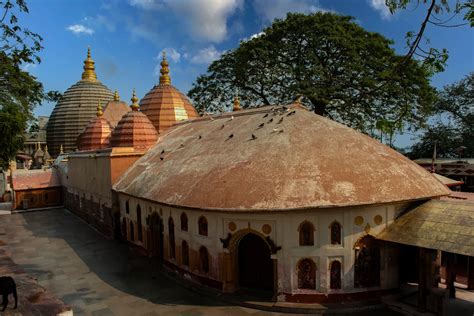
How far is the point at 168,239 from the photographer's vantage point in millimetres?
16031

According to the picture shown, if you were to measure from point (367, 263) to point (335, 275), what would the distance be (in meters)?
1.15

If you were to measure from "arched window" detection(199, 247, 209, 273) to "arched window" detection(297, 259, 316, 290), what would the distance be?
137 inches

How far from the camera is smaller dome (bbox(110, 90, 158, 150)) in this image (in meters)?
23.4

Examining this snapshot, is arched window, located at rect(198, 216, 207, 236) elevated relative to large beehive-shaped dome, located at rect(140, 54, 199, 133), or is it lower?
lower

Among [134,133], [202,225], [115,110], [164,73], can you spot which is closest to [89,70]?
[115,110]

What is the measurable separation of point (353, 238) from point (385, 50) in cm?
2115

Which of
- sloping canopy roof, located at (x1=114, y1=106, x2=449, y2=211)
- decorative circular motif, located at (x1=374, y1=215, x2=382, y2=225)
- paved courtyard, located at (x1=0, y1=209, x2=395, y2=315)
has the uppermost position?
sloping canopy roof, located at (x1=114, y1=106, x2=449, y2=211)

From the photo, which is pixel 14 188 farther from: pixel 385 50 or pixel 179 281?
pixel 385 50

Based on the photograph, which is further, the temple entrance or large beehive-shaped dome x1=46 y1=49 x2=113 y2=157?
large beehive-shaped dome x1=46 y1=49 x2=113 y2=157

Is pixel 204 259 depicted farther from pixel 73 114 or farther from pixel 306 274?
pixel 73 114

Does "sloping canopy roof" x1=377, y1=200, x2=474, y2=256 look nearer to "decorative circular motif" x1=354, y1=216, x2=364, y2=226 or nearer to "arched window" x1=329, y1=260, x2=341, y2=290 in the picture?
"decorative circular motif" x1=354, y1=216, x2=364, y2=226

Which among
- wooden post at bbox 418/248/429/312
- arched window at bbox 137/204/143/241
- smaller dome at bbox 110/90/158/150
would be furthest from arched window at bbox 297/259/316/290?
smaller dome at bbox 110/90/158/150

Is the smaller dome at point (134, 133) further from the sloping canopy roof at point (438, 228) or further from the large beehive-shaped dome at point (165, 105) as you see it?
the sloping canopy roof at point (438, 228)

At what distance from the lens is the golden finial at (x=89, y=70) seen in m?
49.8
